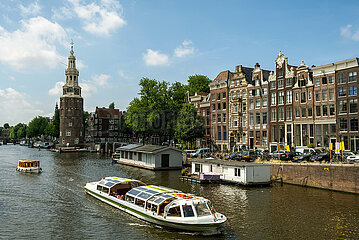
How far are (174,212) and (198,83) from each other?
92.3 m

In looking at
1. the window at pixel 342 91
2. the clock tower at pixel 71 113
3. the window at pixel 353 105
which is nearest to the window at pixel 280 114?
the window at pixel 342 91

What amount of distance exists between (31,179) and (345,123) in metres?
53.9

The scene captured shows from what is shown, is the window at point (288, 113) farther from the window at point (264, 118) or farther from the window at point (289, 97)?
the window at point (264, 118)

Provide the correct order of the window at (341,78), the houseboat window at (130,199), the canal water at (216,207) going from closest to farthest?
the canal water at (216,207) → the houseboat window at (130,199) → the window at (341,78)

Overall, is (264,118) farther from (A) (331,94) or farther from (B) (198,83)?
(B) (198,83)

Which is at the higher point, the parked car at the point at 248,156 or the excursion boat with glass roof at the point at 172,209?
the parked car at the point at 248,156

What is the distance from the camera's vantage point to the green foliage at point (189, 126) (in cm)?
7925

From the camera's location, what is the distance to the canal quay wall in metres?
39.1

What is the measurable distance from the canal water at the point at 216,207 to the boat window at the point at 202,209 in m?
1.77

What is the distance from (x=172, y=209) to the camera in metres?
25.5

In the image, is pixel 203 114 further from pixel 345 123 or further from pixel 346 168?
pixel 346 168

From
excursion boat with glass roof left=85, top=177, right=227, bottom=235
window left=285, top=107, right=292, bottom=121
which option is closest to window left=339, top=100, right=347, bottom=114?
window left=285, top=107, right=292, bottom=121

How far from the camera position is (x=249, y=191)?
41438mm

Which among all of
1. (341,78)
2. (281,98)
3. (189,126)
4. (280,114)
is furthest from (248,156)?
(189,126)
